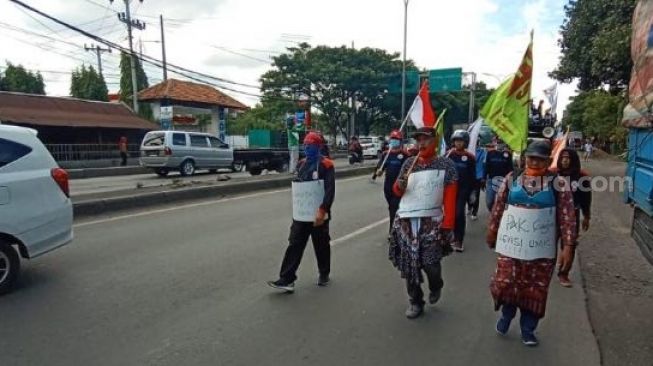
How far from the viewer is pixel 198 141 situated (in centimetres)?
2045

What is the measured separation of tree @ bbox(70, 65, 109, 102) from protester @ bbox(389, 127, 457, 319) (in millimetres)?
43252

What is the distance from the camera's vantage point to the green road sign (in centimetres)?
3572

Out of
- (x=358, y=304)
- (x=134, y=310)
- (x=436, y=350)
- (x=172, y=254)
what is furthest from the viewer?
(x=172, y=254)

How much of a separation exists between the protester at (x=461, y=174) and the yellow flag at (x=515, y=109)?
130 centimetres

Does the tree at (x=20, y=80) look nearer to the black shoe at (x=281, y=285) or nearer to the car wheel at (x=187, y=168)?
the car wheel at (x=187, y=168)

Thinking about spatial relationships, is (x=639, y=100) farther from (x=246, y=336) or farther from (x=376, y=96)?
(x=376, y=96)

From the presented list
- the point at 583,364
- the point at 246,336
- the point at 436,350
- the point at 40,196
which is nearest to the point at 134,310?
the point at 246,336

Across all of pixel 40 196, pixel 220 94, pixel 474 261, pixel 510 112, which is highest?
pixel 220 94

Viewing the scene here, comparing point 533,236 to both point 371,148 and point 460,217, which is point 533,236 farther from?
point 371,148

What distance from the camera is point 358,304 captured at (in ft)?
15.4

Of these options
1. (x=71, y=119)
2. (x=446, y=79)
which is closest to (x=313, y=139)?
(x=71, y=119)

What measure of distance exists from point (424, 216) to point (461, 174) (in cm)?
306

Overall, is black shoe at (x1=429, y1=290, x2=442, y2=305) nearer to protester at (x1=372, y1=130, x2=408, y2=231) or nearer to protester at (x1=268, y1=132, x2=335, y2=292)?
protester at (x1=268, y1=132, x2=335, y2=292)

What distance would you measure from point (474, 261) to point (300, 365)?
3.71 m
